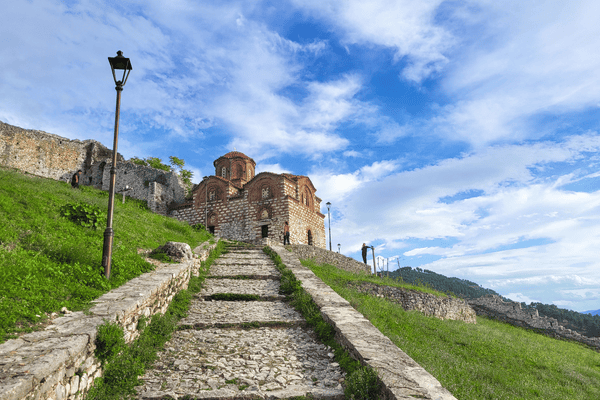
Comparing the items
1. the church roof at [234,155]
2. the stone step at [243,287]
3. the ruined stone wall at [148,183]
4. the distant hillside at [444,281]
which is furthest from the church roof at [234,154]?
the distant hillside at [444,281]

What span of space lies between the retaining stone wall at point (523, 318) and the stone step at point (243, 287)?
1946 centimetres

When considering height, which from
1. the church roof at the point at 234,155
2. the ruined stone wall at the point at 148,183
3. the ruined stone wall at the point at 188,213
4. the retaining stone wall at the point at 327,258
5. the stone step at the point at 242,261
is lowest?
the stone step at the point at 242,261

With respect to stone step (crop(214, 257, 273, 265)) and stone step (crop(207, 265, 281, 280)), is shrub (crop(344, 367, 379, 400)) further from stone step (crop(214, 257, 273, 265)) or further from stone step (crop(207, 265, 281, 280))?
stone step (crop(214, 257, 273, 265))

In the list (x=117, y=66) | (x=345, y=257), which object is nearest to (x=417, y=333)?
(x=117, y=66)

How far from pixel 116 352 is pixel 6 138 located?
33.1 metres

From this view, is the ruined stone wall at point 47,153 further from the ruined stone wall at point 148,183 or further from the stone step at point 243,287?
the stone step at point 243,287

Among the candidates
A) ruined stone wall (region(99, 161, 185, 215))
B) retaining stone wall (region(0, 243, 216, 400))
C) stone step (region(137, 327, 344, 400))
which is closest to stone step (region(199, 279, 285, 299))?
stone step (region(137, 327, 344, 400))

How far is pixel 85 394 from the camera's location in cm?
328

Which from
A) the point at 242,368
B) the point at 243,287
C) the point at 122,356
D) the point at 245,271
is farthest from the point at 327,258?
the point at 122,356

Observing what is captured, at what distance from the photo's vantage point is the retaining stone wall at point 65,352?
2.60 metres

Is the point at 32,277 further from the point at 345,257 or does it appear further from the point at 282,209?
the point at 282,209

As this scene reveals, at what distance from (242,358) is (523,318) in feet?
77.8

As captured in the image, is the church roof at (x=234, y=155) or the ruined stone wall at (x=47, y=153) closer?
the ruined stone wall at (x=47, y=153)

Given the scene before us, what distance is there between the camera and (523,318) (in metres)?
21.9
